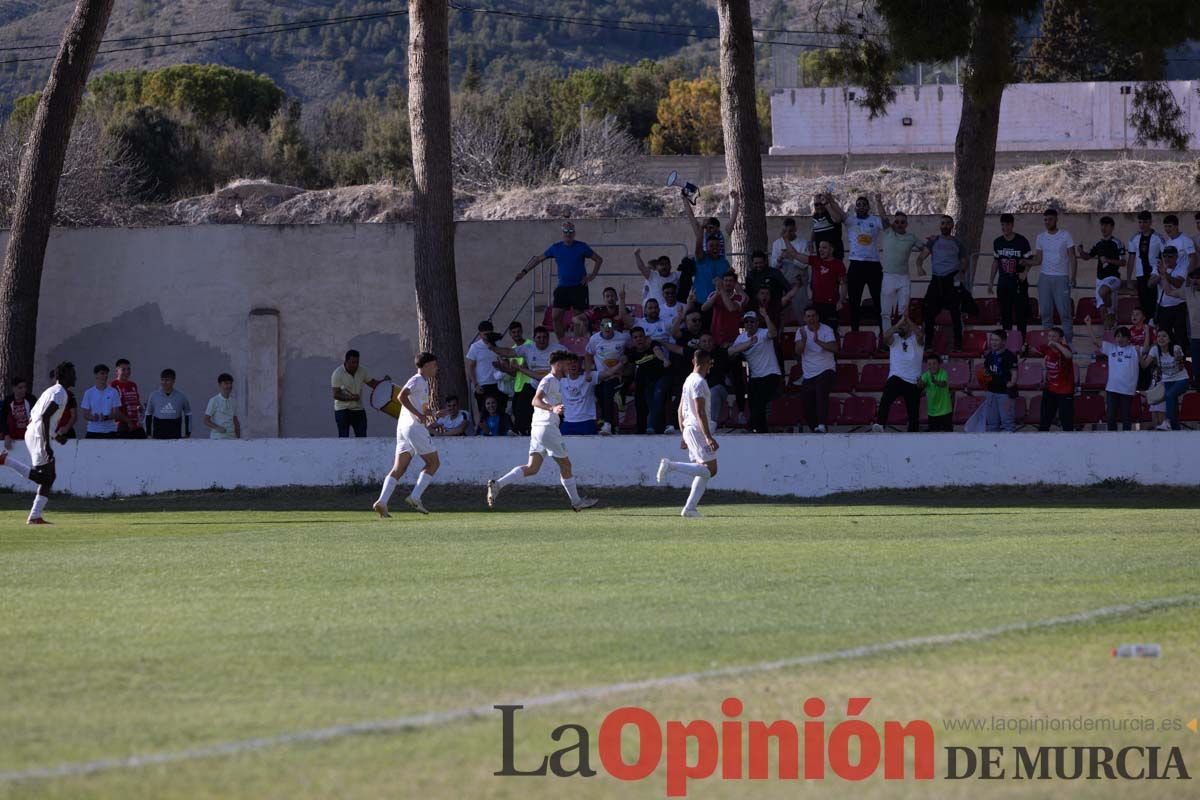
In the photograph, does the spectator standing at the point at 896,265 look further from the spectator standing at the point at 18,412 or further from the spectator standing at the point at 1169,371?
the spectator standing at the point at 18,412

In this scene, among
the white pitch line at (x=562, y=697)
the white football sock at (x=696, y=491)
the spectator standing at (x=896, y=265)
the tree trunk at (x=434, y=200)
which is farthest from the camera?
the tree trunk at (x=434, y=200)

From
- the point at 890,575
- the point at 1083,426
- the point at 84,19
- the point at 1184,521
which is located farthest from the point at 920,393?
the point at 84,19

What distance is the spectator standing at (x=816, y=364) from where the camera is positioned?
22625mm

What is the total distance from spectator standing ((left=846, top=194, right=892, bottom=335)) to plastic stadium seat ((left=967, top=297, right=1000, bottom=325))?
1.75 meters

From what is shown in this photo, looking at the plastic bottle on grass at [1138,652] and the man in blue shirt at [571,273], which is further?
the man in blue shirt at [571,273]

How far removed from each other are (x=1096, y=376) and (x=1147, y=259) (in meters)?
1.94

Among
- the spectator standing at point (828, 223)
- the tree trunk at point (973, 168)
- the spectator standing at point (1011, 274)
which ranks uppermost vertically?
the tree trunk at point (973, 168)

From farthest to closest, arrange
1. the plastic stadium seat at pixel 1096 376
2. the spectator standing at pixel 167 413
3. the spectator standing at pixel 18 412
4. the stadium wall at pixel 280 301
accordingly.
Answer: the stadium wall at pixel 280 301
the spectator standing at pixel 167 413
the plastic stadium seat at pixel 1096 376
the spectator standing at pixel 18 412

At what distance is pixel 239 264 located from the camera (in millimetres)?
30375

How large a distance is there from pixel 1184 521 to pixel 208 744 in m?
11.8

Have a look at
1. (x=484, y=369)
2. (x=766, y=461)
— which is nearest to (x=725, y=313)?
(x=766, y=461)

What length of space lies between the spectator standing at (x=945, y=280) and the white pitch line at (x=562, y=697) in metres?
15.8

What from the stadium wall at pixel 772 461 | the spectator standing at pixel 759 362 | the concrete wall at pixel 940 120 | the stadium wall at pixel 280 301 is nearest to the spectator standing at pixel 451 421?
the stadium wall at pixel 772 461

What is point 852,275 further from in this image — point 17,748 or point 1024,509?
point 17,748
